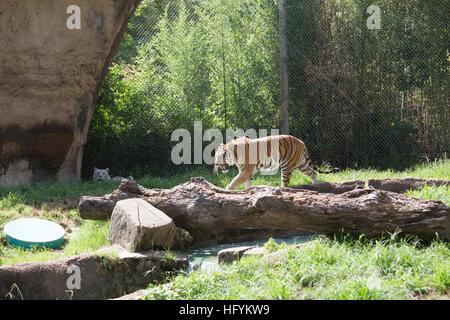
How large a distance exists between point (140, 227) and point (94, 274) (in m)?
0.58

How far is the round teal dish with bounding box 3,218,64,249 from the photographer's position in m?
5.46

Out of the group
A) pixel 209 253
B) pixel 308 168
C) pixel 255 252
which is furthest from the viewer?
pixel 308 168

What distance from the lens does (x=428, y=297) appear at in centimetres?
323

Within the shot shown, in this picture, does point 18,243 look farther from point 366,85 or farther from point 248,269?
point 366,85

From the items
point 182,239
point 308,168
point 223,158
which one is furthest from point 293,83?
point 182,239

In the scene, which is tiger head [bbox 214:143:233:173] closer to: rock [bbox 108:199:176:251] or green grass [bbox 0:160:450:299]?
rock [bbox 108:199:176:251]

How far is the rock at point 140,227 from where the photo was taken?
474 centimetres

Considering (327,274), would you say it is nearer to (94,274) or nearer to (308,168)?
(94,274)

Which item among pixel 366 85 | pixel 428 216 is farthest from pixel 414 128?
pixel 428 216

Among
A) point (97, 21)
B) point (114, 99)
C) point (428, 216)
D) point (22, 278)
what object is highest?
point (97, 21)

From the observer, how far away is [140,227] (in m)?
4.70

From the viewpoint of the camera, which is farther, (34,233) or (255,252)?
(34,233)

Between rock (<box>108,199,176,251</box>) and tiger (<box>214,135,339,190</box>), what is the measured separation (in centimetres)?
275

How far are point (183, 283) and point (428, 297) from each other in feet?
5.37
